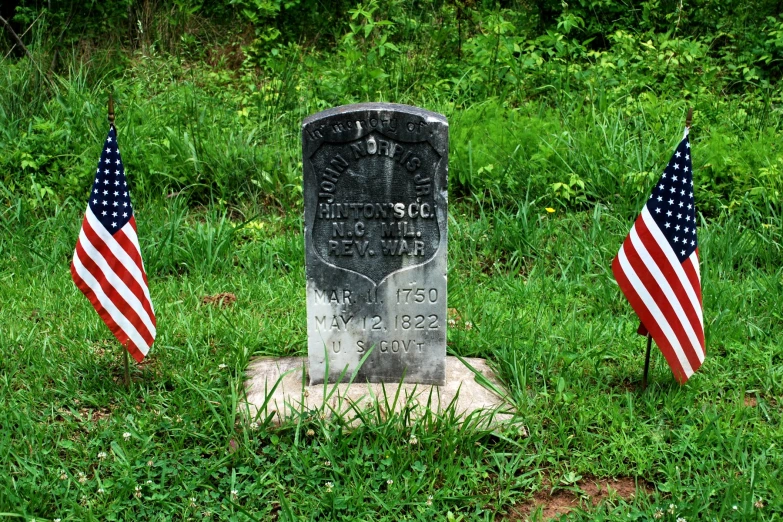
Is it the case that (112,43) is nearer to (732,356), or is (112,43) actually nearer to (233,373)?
(233,373)

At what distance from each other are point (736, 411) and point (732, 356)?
1.88ft

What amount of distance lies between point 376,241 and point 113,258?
1.25 meters

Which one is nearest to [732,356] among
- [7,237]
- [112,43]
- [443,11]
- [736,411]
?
[736,411]

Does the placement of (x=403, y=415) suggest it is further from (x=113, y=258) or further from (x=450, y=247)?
(x=450, y=247)

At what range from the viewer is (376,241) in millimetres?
4125

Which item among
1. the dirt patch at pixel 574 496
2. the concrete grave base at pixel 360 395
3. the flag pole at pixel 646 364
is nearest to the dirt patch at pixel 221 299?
the concrete grave base at pixel 360 395

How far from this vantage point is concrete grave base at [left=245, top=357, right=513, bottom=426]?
13.4 ft

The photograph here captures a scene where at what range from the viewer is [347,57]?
24.6ft

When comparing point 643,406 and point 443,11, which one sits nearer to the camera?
point 643,406

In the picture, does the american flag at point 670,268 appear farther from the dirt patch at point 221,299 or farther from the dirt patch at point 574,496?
the dirt patch at point 221,299

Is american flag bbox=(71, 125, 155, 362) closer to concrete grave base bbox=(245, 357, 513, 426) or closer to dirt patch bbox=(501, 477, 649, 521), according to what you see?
concrete grave base bbox=(245, 357, 513, 426)

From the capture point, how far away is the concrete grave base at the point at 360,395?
4.07 meters

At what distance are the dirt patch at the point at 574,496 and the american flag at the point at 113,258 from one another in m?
1.98

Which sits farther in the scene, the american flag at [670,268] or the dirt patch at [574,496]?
the american flag at [670,268]
